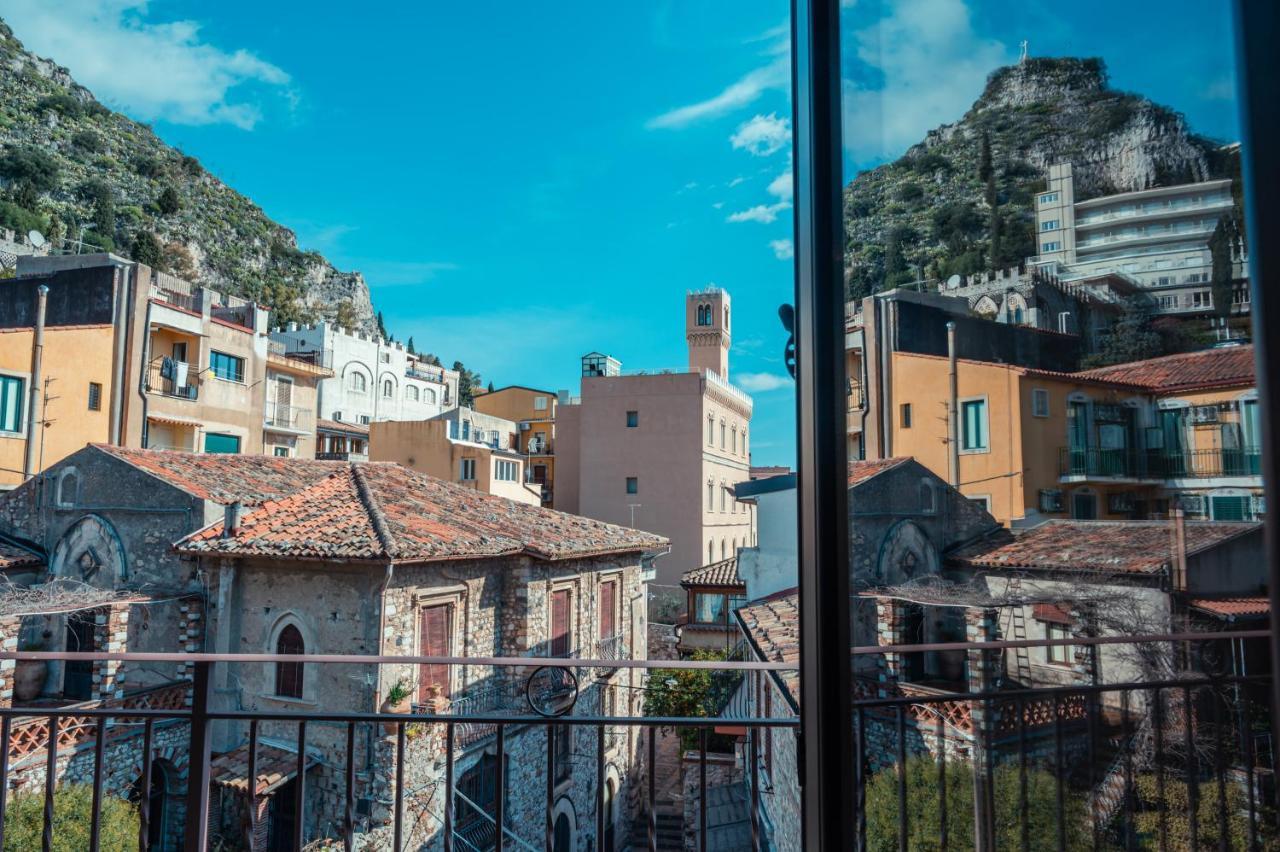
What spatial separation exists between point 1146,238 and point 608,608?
9061mm

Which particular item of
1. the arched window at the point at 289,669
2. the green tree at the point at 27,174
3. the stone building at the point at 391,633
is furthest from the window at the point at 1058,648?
the green tree at the point at 27,174

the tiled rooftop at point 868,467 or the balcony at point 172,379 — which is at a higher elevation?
the balcony at point 172,379

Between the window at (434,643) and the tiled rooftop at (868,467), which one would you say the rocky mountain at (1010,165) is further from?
the window at (434,643)

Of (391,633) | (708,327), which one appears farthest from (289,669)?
(708,327)

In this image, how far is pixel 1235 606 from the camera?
Result: 0.31 meters

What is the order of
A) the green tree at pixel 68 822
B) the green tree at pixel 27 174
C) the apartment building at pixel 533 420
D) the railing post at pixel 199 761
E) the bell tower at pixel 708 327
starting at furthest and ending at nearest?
1. the green tree at pixel 27 174
2. the bell tower at pixel 708 327
3. the apartment building at pixel 533 420
4. the green tree at pixel 68 822
5. the railing post at pixel 199 761

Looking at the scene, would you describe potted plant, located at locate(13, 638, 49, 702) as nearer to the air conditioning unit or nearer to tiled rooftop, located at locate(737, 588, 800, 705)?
tiled rooftop, located at locate(737, 588, 800, 705)

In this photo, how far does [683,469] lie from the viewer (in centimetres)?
1664

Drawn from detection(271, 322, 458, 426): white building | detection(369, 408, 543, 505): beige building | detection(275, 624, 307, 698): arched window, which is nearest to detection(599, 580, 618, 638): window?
detection(275, 624, 307, 698): arched window

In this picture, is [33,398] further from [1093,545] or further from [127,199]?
[127,199]

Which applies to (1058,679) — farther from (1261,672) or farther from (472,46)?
(472,46)

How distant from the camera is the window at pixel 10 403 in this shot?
33.1 ft

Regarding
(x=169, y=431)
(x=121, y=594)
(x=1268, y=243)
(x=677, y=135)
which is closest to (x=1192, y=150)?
(x=1268, y=243)

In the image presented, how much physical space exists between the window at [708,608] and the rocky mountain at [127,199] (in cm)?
2157
